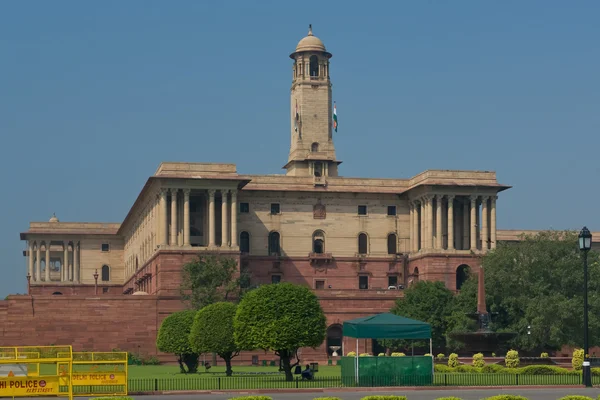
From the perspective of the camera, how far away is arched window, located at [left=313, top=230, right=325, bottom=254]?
113812 millimetres

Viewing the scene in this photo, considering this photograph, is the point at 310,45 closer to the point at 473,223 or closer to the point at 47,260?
the point at 473,223

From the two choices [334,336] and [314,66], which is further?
[314,66]

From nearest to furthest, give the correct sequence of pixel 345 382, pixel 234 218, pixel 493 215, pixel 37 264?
pixel 345 382 → pixel 234 218 → pixel 493 215 → pixel 37 264

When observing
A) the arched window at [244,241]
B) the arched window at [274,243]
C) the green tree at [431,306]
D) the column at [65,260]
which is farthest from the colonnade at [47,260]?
the green tree at [431,306]

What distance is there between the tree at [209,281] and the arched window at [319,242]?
13.9 metres

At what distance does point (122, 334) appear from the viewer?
97.3 meters

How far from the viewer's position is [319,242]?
11406 centimetres

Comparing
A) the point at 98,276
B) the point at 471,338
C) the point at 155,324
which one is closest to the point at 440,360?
the point at 471,338

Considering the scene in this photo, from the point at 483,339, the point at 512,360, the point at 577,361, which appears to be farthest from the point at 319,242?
the point at 577,361

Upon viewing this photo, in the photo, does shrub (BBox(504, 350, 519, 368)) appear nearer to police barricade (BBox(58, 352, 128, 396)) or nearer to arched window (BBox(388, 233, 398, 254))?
police barricade (BBox(58, 352, 128, 396))

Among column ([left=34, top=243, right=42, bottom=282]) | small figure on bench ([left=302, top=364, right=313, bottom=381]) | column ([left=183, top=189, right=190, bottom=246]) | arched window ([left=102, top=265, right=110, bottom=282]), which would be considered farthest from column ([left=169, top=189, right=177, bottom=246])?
column ([left=34, top=243, right=42, bottom=282])

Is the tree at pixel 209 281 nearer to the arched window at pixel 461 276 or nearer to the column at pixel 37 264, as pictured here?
the arched window at pixel 461 276

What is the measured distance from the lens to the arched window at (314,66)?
406 feet

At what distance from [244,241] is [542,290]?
32592 millimetres
